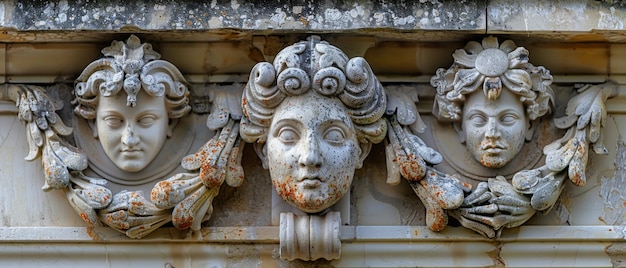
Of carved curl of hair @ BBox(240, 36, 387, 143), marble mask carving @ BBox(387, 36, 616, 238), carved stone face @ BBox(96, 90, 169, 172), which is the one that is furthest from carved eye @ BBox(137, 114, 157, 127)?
marble mask carving @ BBox(387, 36, 616, 238)

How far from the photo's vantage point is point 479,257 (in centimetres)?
443

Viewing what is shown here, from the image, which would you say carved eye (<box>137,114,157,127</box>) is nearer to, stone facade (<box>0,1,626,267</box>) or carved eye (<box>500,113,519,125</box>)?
stone facade (<box>0,1,626,267</box>)

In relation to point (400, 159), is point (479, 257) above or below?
below

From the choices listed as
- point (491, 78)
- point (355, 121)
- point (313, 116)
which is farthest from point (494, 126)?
point (313, 116)

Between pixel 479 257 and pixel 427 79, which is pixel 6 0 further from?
pixel 479 257

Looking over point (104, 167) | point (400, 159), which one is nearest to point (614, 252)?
point (400, 159)

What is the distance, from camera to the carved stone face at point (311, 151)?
4.23 meters

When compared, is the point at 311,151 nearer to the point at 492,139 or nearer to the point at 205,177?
the point at 205,177

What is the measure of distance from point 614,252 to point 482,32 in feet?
2.66

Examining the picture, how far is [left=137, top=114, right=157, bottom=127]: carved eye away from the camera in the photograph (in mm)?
4402

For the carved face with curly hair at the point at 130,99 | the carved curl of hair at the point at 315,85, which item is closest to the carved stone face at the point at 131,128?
the carved face with curly hair at the point at 130,99

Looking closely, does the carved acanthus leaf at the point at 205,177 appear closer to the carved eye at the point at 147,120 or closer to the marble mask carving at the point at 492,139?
the carved eye at the point at 147,120

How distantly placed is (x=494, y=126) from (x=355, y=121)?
1.42 feet

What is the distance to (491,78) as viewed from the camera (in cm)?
436
